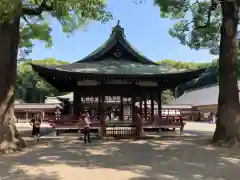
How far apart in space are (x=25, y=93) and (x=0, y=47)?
193 ft

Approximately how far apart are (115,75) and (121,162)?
8.53m

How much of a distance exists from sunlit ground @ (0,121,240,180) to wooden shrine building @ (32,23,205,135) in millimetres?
5064

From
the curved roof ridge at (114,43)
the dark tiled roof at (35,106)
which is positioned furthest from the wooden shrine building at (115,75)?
the dark tiled roof at (35,106)

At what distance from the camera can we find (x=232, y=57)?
16188mm

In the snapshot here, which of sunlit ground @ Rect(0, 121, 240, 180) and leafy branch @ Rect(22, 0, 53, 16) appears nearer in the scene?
sunlit ground @ Rect(0, 121, 240, 180)

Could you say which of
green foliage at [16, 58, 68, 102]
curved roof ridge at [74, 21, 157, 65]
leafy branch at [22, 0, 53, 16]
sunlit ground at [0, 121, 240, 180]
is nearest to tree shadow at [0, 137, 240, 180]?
sunlit ground at [0, 121, 240, 180]

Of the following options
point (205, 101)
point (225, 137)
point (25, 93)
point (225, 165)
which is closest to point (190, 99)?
point (205, 101)

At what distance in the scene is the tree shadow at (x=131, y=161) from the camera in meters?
9.19

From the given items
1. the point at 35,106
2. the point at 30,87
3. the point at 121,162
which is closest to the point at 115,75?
the point at 121,162

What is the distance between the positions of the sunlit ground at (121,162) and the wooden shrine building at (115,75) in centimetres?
506

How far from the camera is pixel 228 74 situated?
16.1 m

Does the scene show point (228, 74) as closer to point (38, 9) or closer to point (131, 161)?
point (131, 161)

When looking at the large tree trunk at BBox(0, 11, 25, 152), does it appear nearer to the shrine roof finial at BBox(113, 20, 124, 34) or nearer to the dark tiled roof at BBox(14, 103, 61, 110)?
the shrine roof finial at BBox(113, 20, 124, 34)

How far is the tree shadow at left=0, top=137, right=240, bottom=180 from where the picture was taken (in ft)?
30.1
